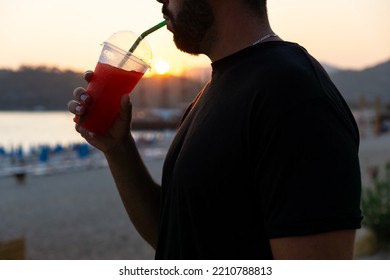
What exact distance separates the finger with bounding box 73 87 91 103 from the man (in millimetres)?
286

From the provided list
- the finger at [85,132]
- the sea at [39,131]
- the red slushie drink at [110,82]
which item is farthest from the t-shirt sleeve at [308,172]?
the sea at [39,131]

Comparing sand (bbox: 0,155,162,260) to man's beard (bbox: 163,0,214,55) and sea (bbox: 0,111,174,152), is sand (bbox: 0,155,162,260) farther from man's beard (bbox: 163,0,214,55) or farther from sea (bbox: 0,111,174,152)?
sea (bbox: 0,111,174,152)

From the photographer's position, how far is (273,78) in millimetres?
921

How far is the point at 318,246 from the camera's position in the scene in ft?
2.81

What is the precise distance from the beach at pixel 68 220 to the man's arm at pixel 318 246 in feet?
13.5

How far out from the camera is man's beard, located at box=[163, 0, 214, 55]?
110 cm

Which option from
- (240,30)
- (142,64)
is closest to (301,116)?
(240,30)

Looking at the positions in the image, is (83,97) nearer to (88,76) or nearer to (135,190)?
(88,76)

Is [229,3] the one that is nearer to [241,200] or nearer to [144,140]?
[241,200]

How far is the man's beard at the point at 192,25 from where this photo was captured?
1.10 meters

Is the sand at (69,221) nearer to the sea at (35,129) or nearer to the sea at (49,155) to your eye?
the sea at (49,155)

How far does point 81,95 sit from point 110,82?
0.08 metres
